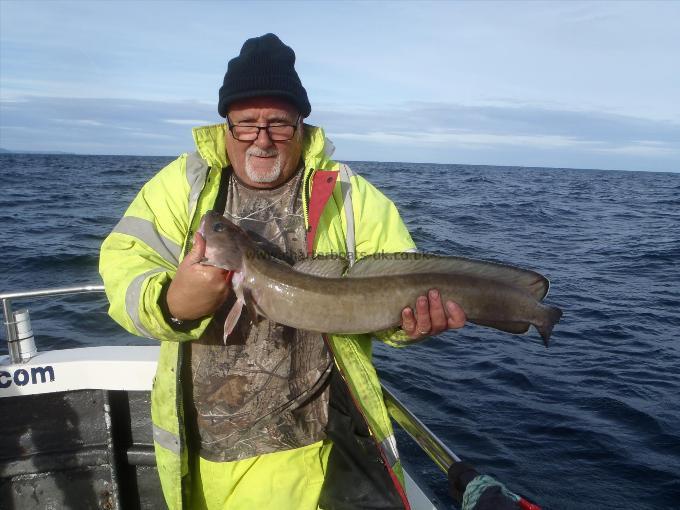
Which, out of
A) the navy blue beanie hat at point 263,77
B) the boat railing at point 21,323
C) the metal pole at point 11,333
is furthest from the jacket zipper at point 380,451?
the metal pole at point 11,333

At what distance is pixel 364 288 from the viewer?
2.94 m

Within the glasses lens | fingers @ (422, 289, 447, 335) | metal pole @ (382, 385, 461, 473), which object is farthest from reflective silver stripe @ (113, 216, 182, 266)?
metal pole @ (382, 385, 461, 473)

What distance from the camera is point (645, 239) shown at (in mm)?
21406

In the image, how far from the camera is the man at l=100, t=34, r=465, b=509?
2.90 m

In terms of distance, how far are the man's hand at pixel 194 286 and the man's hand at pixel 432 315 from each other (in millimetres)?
965

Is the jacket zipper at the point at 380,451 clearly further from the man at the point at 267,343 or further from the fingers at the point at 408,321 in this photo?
the fingers at the point at 408,321

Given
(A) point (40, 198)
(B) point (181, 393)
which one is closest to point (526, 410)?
(B) point (181, 393)

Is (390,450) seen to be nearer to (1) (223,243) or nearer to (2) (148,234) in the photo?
(1) (223,243)

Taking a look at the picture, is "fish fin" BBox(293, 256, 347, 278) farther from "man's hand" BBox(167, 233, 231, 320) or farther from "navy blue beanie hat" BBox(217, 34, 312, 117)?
"navy blue beanie hat" BBox(217, 34, 312, 117)

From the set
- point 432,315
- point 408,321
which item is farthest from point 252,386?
point 432,315

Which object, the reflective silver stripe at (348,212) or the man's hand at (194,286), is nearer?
the man's hand at (194,286)

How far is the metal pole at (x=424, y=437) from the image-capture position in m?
2.87

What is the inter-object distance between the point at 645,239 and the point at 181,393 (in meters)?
22.2

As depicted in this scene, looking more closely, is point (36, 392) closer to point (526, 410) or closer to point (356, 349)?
point (356, 349)
